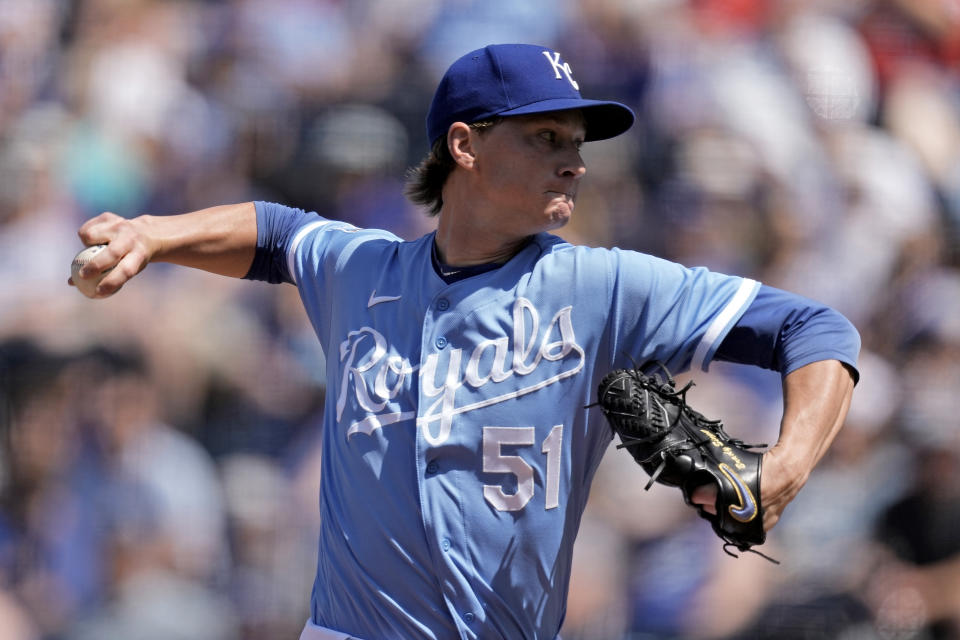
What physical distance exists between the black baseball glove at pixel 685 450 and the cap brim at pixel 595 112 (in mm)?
551

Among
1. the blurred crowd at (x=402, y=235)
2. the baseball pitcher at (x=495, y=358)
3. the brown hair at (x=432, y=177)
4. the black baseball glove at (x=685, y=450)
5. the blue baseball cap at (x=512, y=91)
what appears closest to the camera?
the black baseball glove at (x=685, y=450)

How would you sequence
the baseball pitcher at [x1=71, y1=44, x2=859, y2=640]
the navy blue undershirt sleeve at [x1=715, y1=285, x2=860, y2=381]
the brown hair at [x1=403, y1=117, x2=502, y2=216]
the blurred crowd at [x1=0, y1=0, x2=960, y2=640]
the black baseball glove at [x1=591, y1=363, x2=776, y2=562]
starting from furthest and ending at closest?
1. the blurred crowd at [x1=0, y1=0, x2=960, y2=640]
2. the brown hair at [x1=403, y1=117, x2=502, y2=216]
3. the baseball pitcher at [x1=71, y1=44, x2=859, y2=640]
4. the navy blue undershirt sleeve at [x1=715, y1=285, x2=860, y2=381]
5. the black baseball glove at [x1=591, y1=363, x2=776, y2=562]

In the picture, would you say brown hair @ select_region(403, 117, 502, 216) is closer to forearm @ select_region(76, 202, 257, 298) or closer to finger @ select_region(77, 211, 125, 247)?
forearm @ select_region(76, 202, 257, 298)

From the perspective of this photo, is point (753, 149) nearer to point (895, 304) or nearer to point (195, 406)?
point (895, 304)

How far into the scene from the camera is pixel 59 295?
3.95 m

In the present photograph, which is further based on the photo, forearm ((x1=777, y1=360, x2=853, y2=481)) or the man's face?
the man's face

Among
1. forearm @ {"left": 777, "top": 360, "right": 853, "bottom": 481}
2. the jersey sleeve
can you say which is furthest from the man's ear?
forearm @ {"left": 777, "top": 360, "right": 853, "bottom": 481}

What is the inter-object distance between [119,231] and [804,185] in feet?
9.18

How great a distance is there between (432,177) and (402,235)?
158 cm

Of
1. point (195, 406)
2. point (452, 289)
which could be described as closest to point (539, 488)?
point (452, 289)

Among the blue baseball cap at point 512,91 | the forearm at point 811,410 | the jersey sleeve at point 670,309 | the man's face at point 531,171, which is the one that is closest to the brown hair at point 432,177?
the blue baseball cap at point 512,91

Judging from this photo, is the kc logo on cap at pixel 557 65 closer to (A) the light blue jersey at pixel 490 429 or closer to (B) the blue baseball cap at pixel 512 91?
(B) the blue baseball cap at pixel 512 91

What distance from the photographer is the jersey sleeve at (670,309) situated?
6.50ft

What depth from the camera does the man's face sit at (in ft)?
6.88
